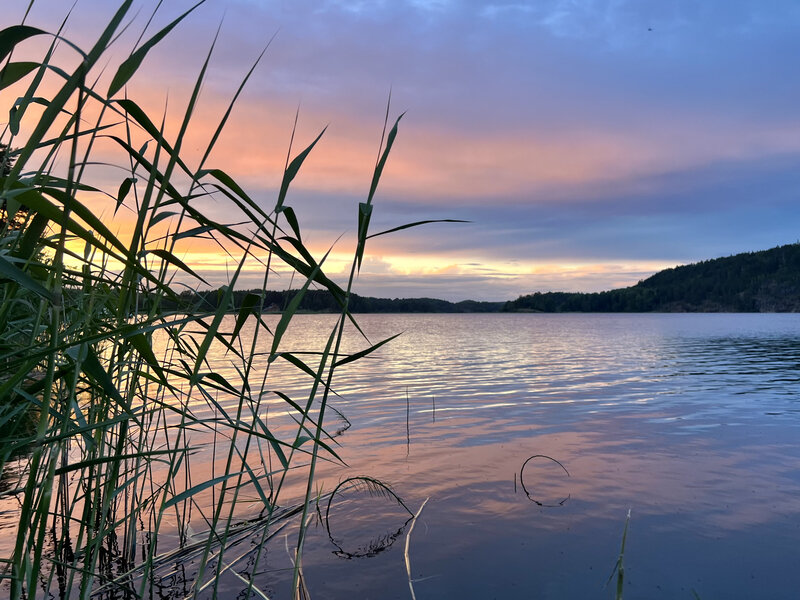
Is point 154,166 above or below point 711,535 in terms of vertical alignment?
above

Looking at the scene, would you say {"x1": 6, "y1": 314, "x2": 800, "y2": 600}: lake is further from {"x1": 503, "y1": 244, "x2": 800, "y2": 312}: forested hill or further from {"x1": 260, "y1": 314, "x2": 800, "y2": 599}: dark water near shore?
{"x1": 503, "y1": 244, "x2": 800, "y2": 312}: forested hill

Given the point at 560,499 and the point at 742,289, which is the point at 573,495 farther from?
the point at 742,289

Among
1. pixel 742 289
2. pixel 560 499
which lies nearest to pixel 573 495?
pixel 560 499

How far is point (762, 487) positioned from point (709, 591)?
360 cm

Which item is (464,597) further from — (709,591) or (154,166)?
(154,166)

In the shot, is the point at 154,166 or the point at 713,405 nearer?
the point at 154,166

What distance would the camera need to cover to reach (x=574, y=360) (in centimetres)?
2942

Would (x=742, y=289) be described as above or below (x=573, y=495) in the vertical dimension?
above

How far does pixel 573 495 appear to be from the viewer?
306 inches

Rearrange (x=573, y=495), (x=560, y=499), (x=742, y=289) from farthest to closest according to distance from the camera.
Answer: (x=742, y=289)
(x=573, y=495)
(x=560, y=499)

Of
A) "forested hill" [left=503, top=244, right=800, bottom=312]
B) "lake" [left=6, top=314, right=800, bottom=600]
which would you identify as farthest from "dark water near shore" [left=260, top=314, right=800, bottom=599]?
"forested hill" [left=503, top=244, right=800, bottom=312]

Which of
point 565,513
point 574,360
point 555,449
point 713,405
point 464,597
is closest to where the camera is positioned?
point 464,597

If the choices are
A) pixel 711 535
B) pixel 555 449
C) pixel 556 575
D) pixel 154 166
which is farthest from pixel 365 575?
pixel 555 449

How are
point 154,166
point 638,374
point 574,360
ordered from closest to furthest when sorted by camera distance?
point 154,166
point 638,374
point 574,360
